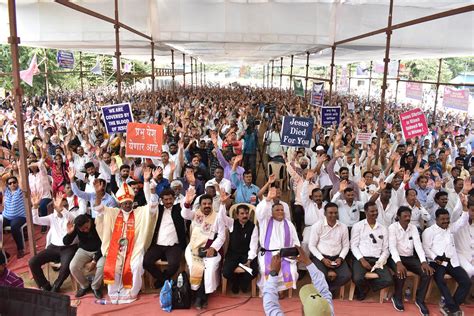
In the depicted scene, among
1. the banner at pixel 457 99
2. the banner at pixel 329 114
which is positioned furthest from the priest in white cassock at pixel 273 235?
the banner at pixel 457 99

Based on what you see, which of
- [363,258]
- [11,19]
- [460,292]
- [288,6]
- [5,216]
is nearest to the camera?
[11,19]

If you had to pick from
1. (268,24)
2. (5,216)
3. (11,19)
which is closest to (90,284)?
(5,216)

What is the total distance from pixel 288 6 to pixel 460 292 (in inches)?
268

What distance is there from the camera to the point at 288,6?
28.2ft

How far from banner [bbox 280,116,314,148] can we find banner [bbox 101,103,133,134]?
281 cm

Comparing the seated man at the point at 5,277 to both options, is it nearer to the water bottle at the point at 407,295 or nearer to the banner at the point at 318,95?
the water bottle at the point at 407,295

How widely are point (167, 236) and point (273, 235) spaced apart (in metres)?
1.40

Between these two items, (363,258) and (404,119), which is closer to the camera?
(363,258)

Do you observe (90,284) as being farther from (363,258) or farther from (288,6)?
(288,6)

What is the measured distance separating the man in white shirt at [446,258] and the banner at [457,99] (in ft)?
30.0

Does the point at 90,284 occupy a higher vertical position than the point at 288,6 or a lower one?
lower

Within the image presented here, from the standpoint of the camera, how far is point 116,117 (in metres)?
6.27

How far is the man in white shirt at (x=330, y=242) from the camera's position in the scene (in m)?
4.60

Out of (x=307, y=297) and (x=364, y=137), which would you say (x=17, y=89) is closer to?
(x=307, y=297)
